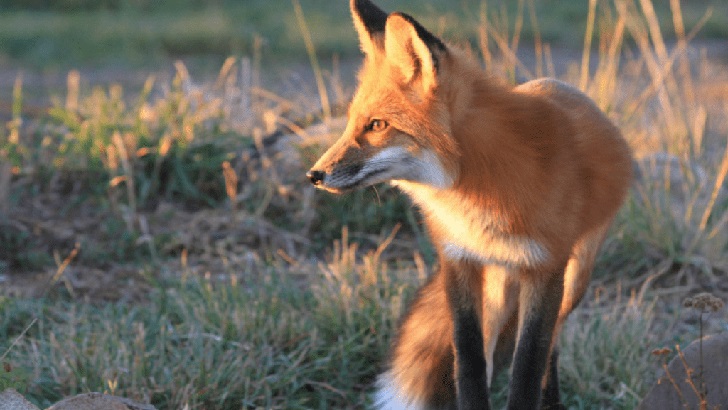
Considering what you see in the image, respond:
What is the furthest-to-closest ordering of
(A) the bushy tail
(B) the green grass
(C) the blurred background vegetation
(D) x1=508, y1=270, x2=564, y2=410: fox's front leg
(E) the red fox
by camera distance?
1. (C) the blurred background vegetation
2. (B) the green grass
3. (A) the bushy tail
4. (D) x1=508, y1=270, x2=564, y2=410: fox's front leg
5. (E) the red fox

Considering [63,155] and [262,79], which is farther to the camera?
[262,79]

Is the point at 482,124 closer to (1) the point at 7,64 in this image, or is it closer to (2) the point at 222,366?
(2) the point at 222,366

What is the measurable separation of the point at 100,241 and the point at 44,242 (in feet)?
1.01

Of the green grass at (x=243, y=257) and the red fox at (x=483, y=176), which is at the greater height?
the red fox at (x=483, y=176)

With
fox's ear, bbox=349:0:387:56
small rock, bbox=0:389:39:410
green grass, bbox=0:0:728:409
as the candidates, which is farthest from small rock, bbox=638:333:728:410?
small rock, bbox=0:389:39:410

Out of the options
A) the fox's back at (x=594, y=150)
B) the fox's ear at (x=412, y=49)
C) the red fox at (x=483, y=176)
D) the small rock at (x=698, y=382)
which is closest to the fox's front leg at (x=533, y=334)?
the red fox at (x=483, y=176)

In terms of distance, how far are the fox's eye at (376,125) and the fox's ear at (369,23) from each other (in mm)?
293

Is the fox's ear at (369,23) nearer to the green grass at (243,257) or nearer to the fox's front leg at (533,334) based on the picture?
the green grass at (243,257)

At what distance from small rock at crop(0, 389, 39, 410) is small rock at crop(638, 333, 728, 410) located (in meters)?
2.10

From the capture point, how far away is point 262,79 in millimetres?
10391

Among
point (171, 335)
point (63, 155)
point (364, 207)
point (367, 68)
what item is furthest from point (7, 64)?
point (367, 68)

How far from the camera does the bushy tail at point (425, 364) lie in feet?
11.9

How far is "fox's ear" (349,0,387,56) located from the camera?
3131 millimetres

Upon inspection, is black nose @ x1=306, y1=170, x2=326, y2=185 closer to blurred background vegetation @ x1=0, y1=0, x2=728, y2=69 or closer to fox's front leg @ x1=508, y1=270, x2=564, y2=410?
fox's front leg @ x1=508, y1=270, x2=564, y2=410
